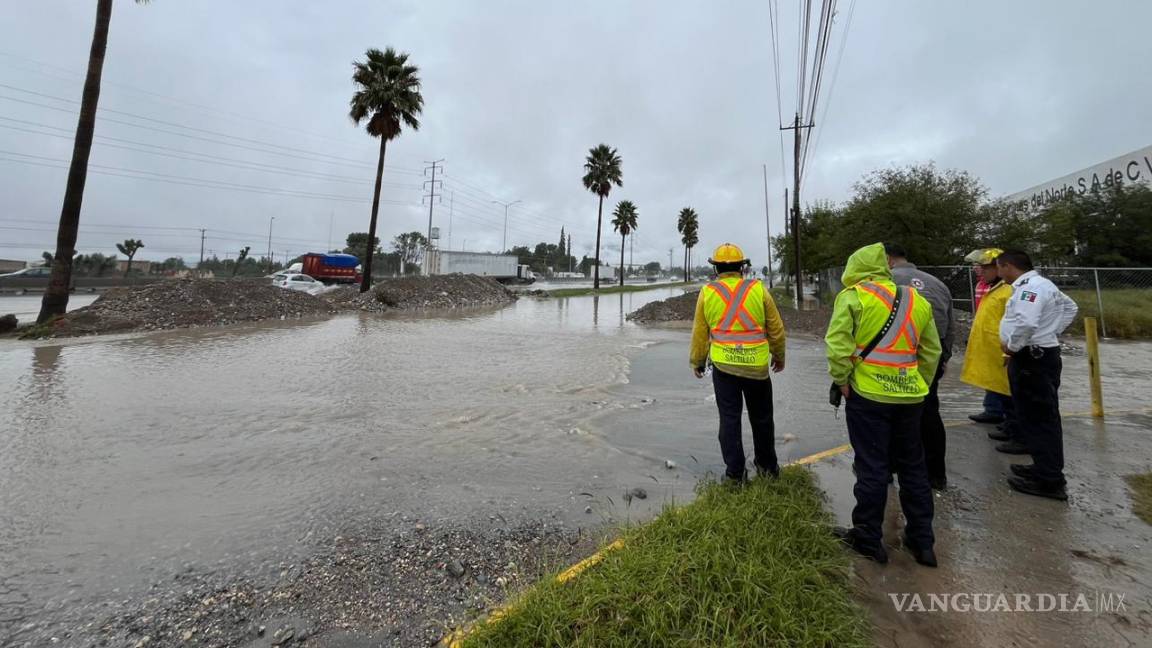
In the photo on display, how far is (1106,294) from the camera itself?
609 inches

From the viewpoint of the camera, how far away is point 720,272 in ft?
13.1

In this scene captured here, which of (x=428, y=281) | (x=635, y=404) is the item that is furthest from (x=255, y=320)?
(x=635, y=404)

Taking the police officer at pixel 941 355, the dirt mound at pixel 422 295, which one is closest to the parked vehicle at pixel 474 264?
the dirt mound at pixel 422 295

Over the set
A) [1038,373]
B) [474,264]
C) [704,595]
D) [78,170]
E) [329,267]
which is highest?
[474,264]

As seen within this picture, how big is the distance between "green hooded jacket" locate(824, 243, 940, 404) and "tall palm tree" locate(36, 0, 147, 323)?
19.0 meters

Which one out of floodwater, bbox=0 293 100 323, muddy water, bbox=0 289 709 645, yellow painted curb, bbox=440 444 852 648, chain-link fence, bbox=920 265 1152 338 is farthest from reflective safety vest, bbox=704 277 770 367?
floodwater, bbox=0 293 100 323

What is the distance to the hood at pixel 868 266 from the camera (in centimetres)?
319

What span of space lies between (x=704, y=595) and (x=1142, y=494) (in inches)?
155

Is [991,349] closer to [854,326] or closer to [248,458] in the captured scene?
[854,326]

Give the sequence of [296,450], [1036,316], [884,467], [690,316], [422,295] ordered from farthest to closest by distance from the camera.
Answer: [422,295]
[690,316]
[296,450]
[1036,316]
[884,467]

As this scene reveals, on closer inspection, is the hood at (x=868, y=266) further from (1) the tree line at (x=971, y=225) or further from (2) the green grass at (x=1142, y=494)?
(1) the tree line at (x=971, y=225)

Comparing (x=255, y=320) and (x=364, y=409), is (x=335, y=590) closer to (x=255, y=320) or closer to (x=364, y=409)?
(x=364, y=409)

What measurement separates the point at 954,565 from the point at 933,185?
22664 mm

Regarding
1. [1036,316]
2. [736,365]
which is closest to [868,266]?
[736,365]
